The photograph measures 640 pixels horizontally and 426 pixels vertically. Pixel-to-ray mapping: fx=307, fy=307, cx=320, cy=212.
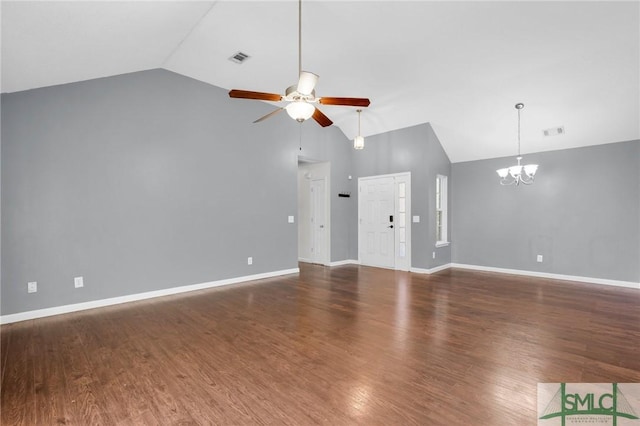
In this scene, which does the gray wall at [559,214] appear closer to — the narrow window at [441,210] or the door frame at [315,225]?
the narrow window at [441,210]

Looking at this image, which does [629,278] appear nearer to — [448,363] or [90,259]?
[448,363]

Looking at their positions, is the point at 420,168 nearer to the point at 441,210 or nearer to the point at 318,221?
the point at 441,210

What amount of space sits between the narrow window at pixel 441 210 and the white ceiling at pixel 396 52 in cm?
160

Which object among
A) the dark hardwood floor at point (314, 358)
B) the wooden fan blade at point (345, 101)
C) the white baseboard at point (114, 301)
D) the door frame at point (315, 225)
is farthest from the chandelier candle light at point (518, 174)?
the white baseboard at point (114, 301)

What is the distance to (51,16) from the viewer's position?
2.55 m

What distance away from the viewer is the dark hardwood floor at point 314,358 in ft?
6.52

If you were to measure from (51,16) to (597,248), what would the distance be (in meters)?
8.08

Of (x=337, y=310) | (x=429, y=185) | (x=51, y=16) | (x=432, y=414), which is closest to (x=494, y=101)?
(x=429, y=185)

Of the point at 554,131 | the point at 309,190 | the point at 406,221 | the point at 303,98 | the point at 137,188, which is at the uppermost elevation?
the point at 554,131

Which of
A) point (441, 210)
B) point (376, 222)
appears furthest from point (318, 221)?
point (441, 210)

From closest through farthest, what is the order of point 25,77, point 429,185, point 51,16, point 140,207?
point 51,16 → point 25,77 → point 140,207 → point 429,185

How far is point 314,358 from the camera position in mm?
2682

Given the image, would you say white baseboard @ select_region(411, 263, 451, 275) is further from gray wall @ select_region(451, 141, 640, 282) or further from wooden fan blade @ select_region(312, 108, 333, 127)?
wooden fan blade @ select_region(312, 108, 333, 127)

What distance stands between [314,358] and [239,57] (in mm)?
4190
